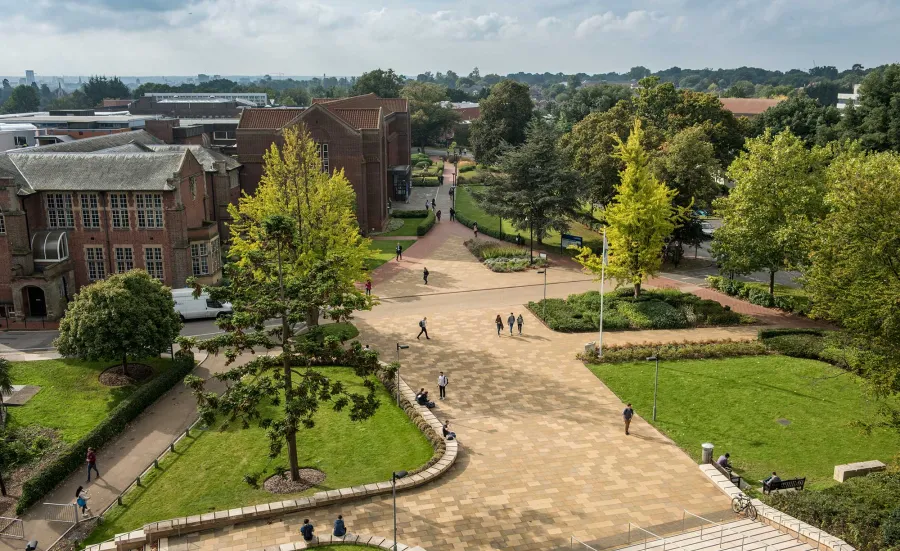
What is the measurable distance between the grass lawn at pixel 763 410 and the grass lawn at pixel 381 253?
2512cm

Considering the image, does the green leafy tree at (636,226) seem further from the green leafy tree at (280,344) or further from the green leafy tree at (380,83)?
the green leafy tree at (380,83)

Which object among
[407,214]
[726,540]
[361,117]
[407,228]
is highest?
[361,117]

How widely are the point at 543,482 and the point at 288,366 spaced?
1030 centimetres

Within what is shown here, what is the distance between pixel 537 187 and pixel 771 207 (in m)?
19.7

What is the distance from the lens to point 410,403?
111ft

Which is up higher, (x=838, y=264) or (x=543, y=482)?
(x=838, y=264)

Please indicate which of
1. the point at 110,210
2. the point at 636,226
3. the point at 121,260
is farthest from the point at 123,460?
the point at 636,226

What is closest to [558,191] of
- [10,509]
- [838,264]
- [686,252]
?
[686,252]

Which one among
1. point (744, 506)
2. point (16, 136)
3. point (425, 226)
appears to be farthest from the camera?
point (16, 136)

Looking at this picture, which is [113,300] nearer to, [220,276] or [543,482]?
[220,276]

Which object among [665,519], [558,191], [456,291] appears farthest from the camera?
[558,191]

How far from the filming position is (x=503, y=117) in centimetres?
10075

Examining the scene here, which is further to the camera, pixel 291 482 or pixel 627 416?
pixel 627 416

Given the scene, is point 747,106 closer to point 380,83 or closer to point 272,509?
point 380,83
